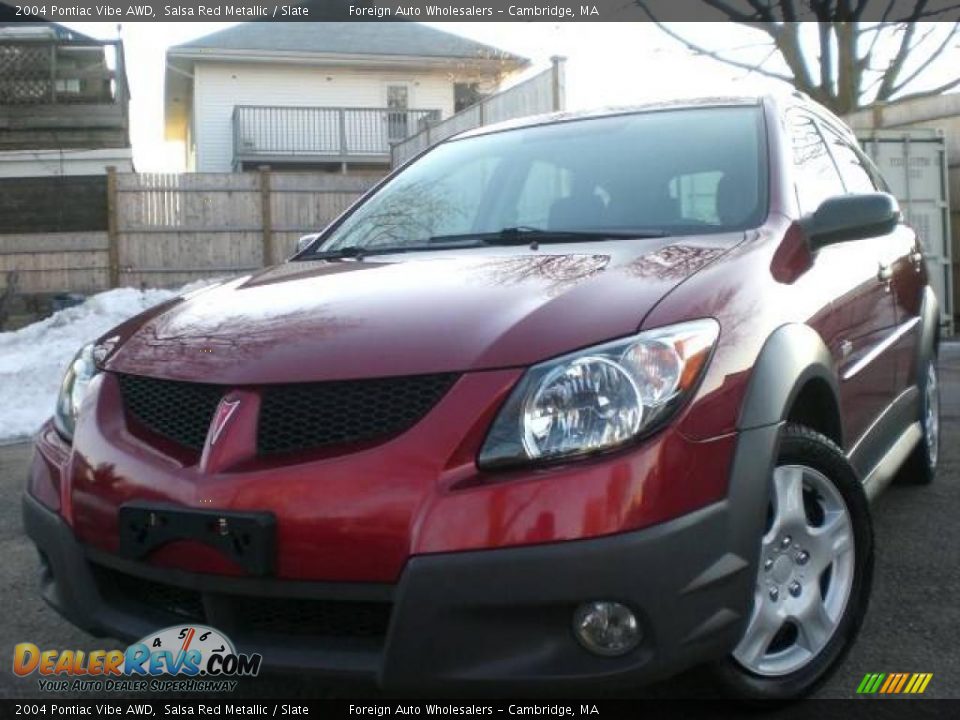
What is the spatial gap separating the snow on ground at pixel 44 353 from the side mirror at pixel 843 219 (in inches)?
169

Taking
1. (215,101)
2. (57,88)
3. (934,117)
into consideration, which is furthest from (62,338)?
(215,101)

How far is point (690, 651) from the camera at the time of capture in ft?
6.87

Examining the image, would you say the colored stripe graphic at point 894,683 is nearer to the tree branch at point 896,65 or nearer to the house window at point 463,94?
the tree branch at point 896,65

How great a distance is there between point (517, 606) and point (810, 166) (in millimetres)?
2181

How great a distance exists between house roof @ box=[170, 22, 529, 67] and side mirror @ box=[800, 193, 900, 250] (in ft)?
82.9

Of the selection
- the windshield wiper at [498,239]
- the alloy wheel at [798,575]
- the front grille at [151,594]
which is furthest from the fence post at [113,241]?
the alloy wheel at [798,575]

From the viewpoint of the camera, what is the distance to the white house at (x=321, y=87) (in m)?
26.1

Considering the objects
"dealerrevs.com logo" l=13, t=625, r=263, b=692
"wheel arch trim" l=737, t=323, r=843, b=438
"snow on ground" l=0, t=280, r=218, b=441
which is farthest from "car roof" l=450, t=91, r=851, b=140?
"snow on ground" l=0, t=280, r=218, b=441

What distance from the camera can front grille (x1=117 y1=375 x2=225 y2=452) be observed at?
7.52ft

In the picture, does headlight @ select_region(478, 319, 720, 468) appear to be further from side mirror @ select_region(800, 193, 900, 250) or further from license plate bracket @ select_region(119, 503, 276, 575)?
side mirror @ select_region(800, 193, 900, 250)

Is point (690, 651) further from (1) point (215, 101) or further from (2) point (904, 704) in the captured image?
(1) point (215, 101)

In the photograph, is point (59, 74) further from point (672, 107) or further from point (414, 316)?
point (414, 316)

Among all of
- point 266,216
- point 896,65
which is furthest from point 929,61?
point 266,216

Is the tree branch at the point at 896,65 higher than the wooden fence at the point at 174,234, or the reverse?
the tree branch at the point at 896,65
